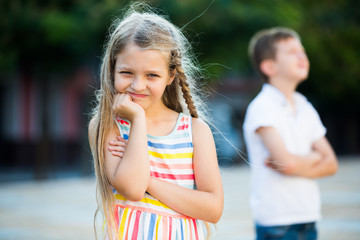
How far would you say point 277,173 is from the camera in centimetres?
294

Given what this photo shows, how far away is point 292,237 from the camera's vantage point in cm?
282

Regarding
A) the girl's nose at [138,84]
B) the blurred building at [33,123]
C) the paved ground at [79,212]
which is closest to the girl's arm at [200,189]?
the girl's nose at [138,84]

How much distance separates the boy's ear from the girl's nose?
157 centimetres

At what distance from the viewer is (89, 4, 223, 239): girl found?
6.13ft

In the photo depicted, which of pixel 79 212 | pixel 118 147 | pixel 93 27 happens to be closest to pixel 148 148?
pixel 118 147

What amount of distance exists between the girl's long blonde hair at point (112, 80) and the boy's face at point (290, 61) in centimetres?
124

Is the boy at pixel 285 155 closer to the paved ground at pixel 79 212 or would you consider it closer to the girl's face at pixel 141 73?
the paved ground at pixel 79 212

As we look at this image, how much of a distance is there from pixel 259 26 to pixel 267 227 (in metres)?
11.5

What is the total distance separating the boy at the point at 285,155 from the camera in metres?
2.87

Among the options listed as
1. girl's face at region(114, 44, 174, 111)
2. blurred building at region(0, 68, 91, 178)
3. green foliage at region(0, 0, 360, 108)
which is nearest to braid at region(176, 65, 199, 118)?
girl's face at region(114, 44, 174, 111)

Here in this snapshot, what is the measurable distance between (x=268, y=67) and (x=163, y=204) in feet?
5.43

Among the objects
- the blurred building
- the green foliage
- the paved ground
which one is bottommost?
the paved ground

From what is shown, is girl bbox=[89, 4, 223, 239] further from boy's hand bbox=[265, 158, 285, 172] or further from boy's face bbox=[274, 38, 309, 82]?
boy's face bbox=[274, 38, 309, 82]

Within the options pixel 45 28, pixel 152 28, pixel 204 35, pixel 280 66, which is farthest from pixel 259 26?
pixel 152 28
